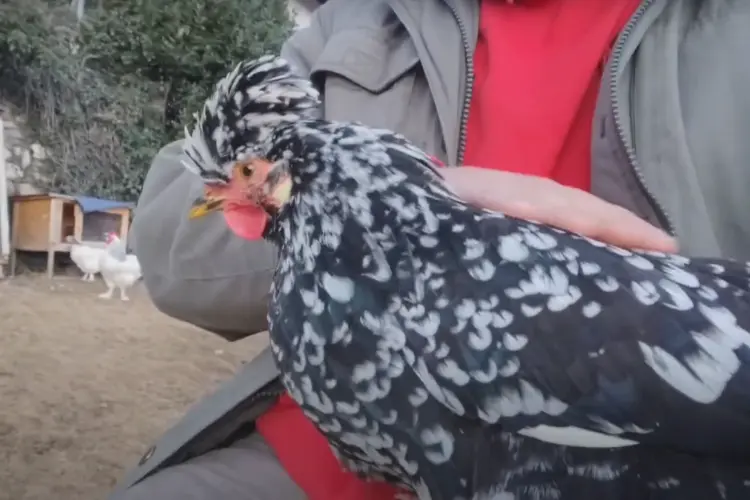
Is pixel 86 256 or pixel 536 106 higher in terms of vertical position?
pixel 536 106

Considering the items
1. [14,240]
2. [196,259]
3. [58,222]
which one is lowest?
[14,240]

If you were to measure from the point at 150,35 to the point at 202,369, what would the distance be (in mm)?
1701

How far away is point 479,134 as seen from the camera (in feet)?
2.78

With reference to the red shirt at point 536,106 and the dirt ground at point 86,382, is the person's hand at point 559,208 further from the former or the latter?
the dirt ground at point 86,382

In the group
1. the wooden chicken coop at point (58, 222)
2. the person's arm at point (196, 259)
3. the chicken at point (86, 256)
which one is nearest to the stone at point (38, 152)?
the wooden chicken coop at point (58, 222)

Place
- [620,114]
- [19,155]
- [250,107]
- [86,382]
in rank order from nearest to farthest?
[250,107] < [620,114] < [86,382] < [19,155]

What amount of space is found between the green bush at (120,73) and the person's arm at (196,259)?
89.3 inches

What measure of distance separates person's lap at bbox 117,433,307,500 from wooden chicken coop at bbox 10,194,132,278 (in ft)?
8.12

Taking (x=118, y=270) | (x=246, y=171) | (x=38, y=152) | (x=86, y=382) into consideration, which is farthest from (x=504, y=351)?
(x=38, y=152)

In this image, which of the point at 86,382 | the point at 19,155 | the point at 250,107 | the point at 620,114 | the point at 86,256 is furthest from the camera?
the point at 19,155

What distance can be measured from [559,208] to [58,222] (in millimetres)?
2869

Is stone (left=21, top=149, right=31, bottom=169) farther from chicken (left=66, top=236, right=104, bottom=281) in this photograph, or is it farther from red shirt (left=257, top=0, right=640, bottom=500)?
red shirt (left=257, top=0, right=640, bottom=500)

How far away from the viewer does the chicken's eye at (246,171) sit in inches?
25.1

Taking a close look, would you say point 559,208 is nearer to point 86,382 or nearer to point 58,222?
point 86,382
